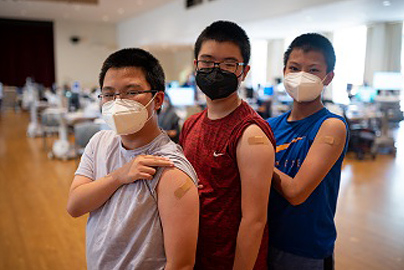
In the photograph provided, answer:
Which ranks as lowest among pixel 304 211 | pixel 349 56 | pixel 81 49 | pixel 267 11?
pixel 304 211

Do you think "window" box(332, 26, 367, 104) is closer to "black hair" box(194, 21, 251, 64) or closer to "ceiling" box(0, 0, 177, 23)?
"ceiling" box(0, 0, 177, 23)

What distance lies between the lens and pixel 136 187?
1.05 meters

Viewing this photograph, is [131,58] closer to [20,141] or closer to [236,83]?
[236,83]

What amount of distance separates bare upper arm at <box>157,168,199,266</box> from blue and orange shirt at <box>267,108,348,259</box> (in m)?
0.45

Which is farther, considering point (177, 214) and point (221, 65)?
point (221, 65)

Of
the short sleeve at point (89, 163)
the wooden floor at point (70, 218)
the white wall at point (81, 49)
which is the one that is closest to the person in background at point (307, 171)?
the short sleeve at point (89, 163)

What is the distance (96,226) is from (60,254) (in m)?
2.29

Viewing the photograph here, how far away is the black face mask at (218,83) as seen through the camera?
1173 millimetres

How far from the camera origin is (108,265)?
3.53ft

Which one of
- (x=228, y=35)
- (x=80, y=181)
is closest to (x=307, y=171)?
(x=228, y=35)

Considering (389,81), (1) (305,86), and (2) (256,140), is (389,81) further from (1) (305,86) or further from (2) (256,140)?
(2) (256,140)

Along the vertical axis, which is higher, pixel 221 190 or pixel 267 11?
pixel 267 11

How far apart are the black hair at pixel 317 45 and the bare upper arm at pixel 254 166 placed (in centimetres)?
52

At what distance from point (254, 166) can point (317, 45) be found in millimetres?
631
